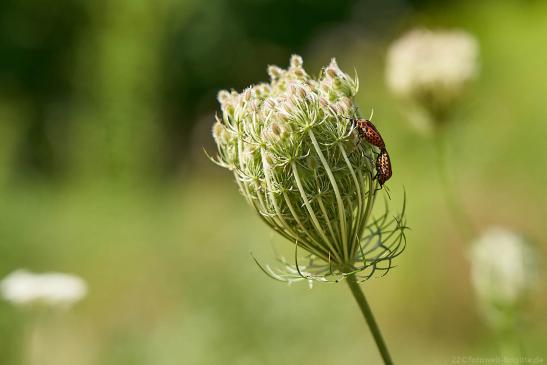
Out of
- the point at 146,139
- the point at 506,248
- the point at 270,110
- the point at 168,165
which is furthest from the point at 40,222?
the point at 270,110

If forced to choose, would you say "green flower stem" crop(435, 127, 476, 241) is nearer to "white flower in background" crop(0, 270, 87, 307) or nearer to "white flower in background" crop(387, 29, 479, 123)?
"white flower in background" crop(387, 29, 479, 123)

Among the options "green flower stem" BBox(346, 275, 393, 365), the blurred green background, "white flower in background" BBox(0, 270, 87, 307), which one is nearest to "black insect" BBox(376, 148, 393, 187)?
"green flower stem" BBox(346, 275, 393, 365)

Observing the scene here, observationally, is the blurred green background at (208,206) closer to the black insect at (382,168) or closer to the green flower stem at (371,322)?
the black insect at (382,168)

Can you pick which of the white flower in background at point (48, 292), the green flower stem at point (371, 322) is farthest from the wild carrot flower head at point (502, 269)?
the white flower in background at point (48, 292)

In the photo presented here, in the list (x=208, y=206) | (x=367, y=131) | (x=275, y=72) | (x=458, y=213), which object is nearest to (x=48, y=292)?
(x=275, y=72)

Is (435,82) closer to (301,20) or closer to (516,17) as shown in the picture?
(516,17)
